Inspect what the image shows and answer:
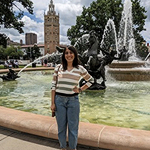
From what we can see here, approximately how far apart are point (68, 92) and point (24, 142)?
4.04 feet

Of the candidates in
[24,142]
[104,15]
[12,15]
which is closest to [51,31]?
[104,15]

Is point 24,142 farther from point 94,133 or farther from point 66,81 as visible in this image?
point 66,81

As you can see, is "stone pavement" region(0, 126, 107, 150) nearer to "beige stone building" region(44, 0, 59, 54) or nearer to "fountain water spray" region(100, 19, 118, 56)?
"fountain water spray" region(100, 19, 118, 56)

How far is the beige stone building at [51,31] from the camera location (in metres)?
113

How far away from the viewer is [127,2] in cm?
1878

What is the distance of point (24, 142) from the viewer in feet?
9.14

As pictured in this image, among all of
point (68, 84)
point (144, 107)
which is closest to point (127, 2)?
point (144, 107)

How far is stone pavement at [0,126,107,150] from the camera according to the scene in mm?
2635

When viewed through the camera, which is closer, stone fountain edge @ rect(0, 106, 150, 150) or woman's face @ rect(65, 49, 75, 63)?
woman's face @ rect(65, 49, 75, 63)

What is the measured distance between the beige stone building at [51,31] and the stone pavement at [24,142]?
366ft

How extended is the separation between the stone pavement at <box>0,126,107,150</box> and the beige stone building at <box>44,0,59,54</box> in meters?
111

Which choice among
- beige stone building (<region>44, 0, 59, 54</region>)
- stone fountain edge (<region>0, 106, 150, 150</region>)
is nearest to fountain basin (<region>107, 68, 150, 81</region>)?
stone fountain edge (<region>0, 106, 150, 150</region>)

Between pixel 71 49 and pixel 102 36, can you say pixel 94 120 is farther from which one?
pixel 102 36

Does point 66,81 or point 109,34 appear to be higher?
point 109,34
